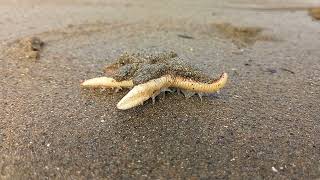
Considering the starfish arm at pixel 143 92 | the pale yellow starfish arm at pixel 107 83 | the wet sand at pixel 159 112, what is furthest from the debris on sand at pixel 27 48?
the starfish arm at pixel 143 92

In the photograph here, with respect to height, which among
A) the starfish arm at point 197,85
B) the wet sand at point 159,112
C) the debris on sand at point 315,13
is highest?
the starfish arm at point 197,85

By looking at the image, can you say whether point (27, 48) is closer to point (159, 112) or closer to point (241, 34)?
point (159, 112)

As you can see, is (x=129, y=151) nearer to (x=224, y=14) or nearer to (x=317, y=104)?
(x=317, y=104)

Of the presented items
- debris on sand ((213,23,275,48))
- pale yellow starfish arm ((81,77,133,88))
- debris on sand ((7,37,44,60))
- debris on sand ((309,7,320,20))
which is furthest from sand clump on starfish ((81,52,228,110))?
debris on sand ((309,7,320,20))

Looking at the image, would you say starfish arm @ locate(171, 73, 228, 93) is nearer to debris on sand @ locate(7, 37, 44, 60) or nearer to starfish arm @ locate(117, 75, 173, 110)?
starfish arm @ locate(117, 75, 173, 110)

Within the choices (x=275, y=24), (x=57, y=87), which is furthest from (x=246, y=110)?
(x=275, y=24)

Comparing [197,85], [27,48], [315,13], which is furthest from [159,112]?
[315,13]

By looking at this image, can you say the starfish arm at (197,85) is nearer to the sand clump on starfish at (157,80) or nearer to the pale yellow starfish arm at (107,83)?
the sand clump on starfish at (157,80)
